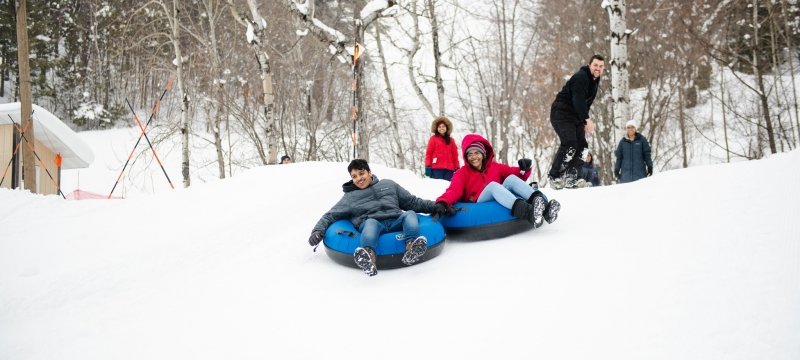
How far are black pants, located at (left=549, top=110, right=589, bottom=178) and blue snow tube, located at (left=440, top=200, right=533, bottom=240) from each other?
75.0 inches

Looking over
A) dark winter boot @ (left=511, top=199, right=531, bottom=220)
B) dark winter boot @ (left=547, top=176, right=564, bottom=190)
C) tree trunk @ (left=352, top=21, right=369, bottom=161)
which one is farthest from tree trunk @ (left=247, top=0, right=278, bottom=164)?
dark winter boot @ (left=511, top=199, right=531, bottom=220)

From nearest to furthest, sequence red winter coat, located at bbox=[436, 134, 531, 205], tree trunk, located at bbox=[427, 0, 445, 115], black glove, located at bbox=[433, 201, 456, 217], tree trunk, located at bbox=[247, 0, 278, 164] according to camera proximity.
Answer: black glove, located at bbox=[433, 201, 456, 217]
red winter coat, located at bbox=[436, 134, 531, 205]
tree trunk, located at bbox=[247, 0, 278, 164]
tree trunk, located at bbox=[427, 0, 445, 115]

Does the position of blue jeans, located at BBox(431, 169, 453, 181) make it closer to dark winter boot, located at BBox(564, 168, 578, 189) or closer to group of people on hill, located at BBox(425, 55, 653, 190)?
group of people on hill, located at BBox(425, 55, 653, 190)

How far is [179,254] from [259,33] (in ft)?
20.0

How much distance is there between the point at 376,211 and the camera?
416 cm

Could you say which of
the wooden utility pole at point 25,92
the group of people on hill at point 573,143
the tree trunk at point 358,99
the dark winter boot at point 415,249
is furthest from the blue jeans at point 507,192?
the wooden utility pole at point 25,92

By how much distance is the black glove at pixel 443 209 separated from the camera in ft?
13.7

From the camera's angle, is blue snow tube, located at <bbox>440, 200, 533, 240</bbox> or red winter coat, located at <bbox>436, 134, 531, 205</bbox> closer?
blue snow tube, located at <bbox>440, 200, 533, 240</bbox>

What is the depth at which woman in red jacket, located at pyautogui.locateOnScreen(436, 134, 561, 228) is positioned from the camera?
4.05 metres

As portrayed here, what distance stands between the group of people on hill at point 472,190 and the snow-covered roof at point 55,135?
10.9m

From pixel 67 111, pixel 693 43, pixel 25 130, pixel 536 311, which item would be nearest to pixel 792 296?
pixel 536 311

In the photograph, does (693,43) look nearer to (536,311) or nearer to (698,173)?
(698,173)

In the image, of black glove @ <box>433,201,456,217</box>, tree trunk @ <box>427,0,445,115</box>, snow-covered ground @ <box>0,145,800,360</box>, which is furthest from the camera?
tree trunk @ <box>427,0,445,115</box>

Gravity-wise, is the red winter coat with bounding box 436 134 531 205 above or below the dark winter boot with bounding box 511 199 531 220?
above
